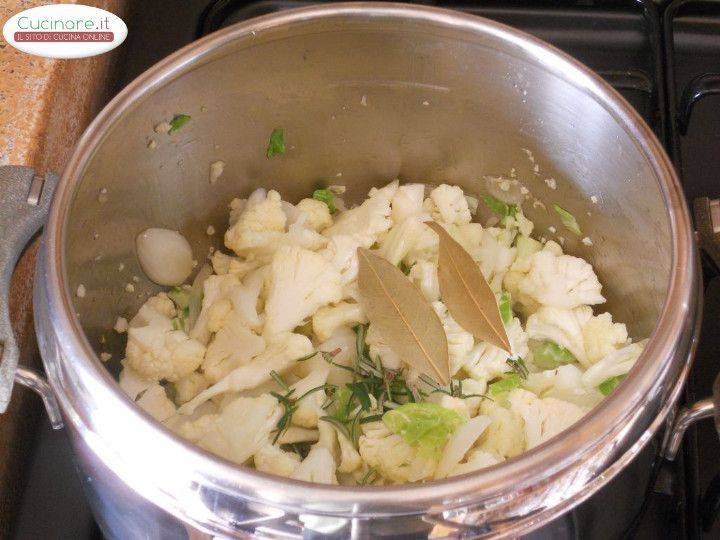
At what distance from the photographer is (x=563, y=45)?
1036 mm

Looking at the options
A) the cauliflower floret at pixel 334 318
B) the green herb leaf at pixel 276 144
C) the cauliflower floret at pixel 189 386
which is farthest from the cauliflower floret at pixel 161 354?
the green herb leaf at pixel 276 144

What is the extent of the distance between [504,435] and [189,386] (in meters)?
0.31

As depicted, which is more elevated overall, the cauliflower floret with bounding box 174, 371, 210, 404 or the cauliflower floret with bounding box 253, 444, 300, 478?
the cauliflower floret with bounding box 253, 444, 300, 478

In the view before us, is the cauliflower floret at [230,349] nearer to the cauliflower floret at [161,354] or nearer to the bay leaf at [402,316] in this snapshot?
the cauliflower floret at [161,354]

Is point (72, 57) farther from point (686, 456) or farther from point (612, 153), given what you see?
point (686, 456)

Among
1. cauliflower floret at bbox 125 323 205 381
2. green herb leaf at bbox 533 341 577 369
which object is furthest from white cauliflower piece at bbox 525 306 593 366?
cauliflower floret at bbox 125 323 205 381

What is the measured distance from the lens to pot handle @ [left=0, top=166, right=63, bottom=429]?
600 millimetres

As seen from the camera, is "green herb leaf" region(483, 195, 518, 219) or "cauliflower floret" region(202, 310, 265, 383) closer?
"cauliflower floret" region(202, 310, 265, 383)

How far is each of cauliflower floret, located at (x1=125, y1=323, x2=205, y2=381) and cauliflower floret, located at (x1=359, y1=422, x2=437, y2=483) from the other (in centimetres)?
20

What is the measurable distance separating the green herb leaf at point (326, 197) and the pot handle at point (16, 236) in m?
0.32

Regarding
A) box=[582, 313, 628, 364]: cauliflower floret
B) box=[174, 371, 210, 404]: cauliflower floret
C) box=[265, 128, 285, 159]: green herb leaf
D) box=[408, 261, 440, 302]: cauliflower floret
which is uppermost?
box=[265, 128, 285, 159]: green herb leaf

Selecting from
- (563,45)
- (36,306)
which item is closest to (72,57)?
(36,306)

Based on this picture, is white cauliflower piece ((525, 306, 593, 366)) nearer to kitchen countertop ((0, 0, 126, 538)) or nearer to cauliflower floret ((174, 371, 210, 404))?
cauliflower floret ((174, 371, 210, 404))

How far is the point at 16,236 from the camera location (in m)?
0.66
